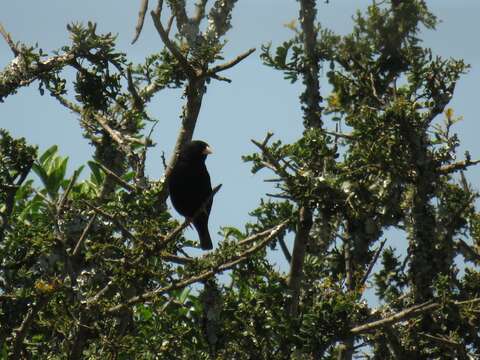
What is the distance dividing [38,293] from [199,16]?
3.35 meters

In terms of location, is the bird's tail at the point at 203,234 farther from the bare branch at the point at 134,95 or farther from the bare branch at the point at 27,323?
the bare branch at the point at 27,323

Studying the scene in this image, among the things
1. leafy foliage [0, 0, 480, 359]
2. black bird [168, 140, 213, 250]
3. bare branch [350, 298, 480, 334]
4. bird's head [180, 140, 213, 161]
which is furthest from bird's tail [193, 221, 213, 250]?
bare branch [350, 298, 480, 334]

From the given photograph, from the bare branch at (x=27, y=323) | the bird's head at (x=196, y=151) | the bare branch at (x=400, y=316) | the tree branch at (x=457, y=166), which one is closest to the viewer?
the bare branch at (x=27, y=323)

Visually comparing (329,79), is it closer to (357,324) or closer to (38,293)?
(357,324)

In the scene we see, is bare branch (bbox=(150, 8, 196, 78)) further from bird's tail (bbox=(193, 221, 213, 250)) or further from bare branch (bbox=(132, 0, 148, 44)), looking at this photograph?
bird's tail (bbox=(193, 221, 213, 250))

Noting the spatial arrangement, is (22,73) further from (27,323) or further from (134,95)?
(27,323)

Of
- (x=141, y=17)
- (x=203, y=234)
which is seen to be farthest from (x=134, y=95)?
(x=203, y=234)

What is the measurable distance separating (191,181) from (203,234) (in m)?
0.82

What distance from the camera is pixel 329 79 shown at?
7.55m

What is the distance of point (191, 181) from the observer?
31.2ft

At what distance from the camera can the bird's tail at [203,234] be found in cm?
1002

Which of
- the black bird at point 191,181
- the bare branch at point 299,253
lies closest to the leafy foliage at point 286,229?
the bare branch at point 299,253

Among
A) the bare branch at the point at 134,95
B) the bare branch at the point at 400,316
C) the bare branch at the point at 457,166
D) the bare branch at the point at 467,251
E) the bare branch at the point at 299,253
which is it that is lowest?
the bare branch at the point at 400,316

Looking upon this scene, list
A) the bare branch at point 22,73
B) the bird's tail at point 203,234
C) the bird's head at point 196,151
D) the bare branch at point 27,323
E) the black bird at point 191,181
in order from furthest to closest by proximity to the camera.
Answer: the bird's tail at point 203,234 → the bird's head at point 196,151 → the black bird at point 191,181 → the bare branch at point 22,73 → the bare branch at point 27,323
